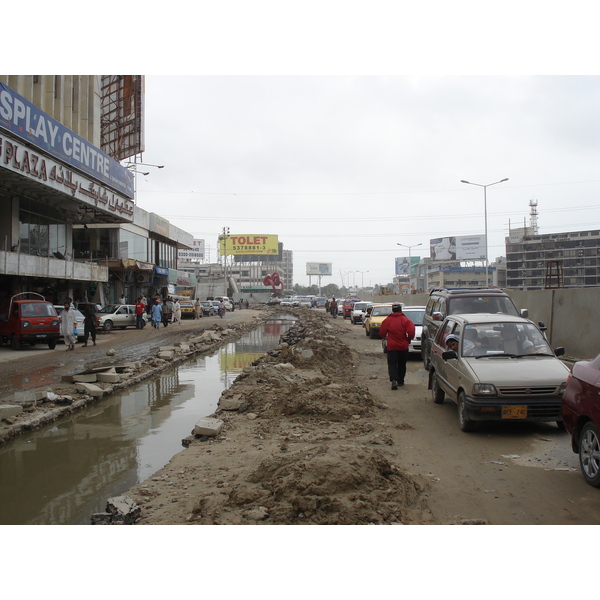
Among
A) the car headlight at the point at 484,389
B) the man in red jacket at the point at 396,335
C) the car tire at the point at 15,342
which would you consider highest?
the man in red jacket at the point at 396,335

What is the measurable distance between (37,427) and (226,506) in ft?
18.3

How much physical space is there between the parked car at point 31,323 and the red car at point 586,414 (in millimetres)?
19509

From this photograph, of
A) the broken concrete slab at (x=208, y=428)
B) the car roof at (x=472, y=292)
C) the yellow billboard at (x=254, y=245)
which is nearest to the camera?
the broken concrete slab at (x=208, y=428)

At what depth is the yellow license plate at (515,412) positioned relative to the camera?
7.19m

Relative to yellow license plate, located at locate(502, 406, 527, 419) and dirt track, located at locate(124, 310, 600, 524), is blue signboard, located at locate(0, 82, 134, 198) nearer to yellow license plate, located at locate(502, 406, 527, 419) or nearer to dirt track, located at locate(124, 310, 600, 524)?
dirt track, located at locate(124, 310, 600, 524)

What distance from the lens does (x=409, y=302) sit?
47.4 m

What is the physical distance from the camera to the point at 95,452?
25.4 ft

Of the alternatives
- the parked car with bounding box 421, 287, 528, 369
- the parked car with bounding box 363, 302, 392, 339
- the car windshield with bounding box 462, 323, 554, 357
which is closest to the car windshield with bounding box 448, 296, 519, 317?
the parked car with bounding box 421, 287, 528, 369

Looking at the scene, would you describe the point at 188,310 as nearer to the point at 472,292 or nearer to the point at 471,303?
the point at 472,292

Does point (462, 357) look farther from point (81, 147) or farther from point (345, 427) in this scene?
point (81, 147)

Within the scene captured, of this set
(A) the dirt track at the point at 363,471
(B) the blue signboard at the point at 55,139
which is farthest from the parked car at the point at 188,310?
(A) the dirt track at the point at 363,471

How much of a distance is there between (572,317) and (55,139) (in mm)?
22242

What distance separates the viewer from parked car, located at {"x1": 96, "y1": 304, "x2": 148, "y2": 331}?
31.8 meters

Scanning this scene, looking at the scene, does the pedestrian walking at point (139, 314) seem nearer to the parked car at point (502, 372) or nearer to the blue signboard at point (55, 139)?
the blue signboard at point (55, 139)
